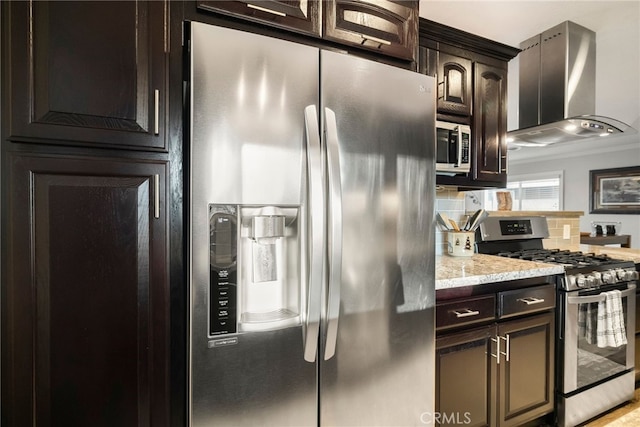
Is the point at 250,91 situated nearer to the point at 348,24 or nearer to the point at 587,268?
the point at 348,24

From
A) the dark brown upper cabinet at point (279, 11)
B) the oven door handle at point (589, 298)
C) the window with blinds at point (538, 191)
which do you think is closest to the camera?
the dark brown upper cabinet at point (279, 11)

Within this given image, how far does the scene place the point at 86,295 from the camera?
0.93m

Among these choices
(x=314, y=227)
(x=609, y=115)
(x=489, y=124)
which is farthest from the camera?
(x=609, y=115)

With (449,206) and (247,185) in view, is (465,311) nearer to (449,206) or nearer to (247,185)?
(449,206)

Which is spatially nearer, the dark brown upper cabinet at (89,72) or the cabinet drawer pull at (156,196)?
the dark brown upper cabinet at (89,72)

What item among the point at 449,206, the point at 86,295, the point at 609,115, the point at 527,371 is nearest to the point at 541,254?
the point at 449,206

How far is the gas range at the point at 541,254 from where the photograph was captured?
191 centimetres

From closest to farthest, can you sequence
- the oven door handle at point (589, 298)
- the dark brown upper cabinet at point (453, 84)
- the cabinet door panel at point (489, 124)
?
the oven door handle at point (589, 298)
the dark brown upper cabinet at point (453, 84)
the cabinet door panel at point (489, 124)

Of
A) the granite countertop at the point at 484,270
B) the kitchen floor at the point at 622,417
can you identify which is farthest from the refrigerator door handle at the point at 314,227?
the kitchen floor at the point at 622,417

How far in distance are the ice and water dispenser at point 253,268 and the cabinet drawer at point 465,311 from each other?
79 cm

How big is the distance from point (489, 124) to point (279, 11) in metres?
1.64

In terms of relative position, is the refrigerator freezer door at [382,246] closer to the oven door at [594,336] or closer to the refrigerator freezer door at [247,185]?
the refrigerator freezer door at [247,185]

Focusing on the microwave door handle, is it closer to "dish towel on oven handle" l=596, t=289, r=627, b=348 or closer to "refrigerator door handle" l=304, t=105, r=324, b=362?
"refrigerator door handle" l=304, t=105, r=324, b=362

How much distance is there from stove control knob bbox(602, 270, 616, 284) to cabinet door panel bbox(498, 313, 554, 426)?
489 millimetres
